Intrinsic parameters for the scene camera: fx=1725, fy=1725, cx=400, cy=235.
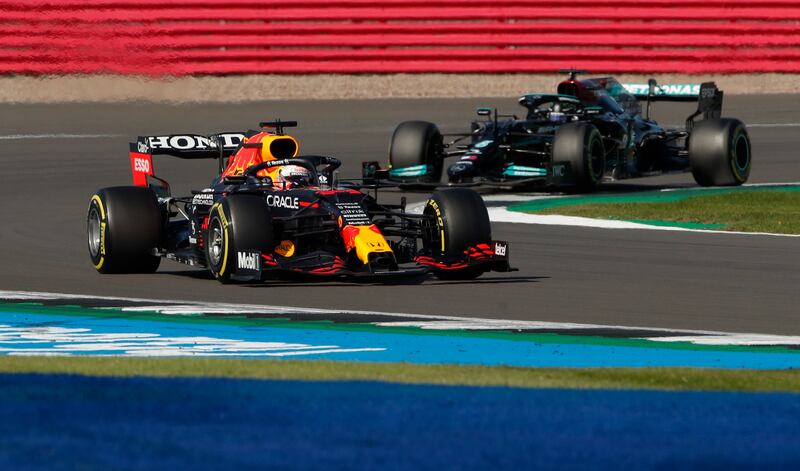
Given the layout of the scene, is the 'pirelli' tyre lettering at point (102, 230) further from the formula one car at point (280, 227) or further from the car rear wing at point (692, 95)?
the car rear wing at point (692, 95)

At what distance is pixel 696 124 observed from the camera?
74.2 feet

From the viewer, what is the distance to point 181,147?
14.8 meters

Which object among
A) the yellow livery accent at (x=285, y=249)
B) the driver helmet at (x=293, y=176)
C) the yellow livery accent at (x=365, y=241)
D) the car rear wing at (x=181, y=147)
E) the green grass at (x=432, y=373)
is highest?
the car rear wing at (x=181, y=147)

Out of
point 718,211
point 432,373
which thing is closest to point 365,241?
point 432,373

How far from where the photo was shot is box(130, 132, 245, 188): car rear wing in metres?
14.7

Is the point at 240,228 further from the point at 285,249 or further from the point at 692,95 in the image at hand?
the point at 692,95

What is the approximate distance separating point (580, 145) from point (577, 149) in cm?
7

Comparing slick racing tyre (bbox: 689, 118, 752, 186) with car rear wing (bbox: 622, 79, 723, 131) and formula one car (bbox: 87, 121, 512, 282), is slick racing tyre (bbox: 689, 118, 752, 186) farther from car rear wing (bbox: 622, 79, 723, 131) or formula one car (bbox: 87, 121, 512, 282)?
formula one car (bbox: 87, 121, 512, 282)

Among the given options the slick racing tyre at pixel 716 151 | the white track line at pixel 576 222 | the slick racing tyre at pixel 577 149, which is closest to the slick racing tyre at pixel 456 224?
the white track line at pixel 576 222

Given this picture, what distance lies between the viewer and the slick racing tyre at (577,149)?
68.1 ft

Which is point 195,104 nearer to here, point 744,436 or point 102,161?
point 102,161

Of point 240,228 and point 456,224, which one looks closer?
point 240,228

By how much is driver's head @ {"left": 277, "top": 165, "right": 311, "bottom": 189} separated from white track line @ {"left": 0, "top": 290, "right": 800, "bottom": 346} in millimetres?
1956

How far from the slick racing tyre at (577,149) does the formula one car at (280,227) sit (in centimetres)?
654
